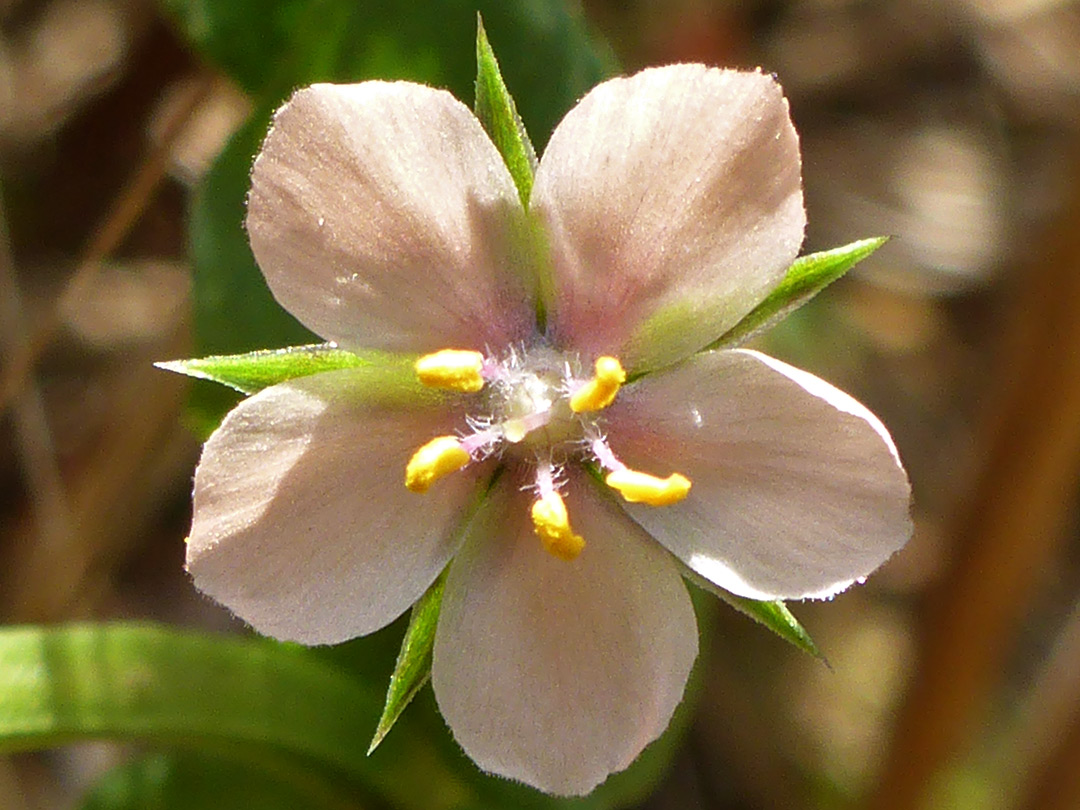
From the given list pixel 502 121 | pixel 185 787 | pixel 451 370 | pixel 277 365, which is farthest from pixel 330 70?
pixel 185 787

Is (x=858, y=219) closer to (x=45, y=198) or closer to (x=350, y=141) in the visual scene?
(x=45, y=198)

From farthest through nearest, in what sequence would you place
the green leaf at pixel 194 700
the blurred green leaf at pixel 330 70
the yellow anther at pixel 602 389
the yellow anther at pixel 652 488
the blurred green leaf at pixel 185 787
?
the blurred green leaf at pixel 185 787 < the blurred green leaf at pixel 330 70 < the green leaf at pixel 194 700 < the yellow anther at pixel 602 389 < the yellow anther at pixel 652 488

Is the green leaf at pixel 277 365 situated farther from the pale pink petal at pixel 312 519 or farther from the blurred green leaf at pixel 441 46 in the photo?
the blurred green leaf at pixel 441 46

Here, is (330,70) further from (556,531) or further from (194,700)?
(556,531)

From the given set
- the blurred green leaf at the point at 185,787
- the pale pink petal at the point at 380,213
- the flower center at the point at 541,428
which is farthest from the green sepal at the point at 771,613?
the blurred green leaf at the point at 185,787

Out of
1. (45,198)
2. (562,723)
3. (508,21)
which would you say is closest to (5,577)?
(45,198)

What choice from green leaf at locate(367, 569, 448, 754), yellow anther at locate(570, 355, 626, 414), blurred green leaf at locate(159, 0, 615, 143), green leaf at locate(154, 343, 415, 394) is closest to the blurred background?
blurred green leaf at locate(159, 0, 615, 143)
